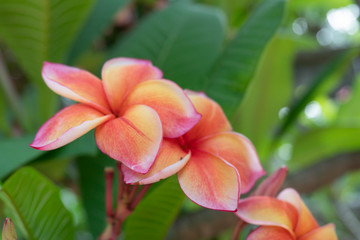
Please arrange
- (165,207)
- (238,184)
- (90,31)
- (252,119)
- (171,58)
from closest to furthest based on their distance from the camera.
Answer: (238,184), (165,207), (171,58), (90,31), (252,119)

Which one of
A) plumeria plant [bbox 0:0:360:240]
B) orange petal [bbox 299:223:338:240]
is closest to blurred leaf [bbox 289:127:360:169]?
plumeria plant [bbox 0:0:360:240]

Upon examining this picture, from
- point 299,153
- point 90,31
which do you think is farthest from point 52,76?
point 299,153

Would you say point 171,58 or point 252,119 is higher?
point 171,58

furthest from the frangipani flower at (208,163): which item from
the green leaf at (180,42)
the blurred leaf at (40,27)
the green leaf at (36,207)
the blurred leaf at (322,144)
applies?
the blurred leaf at (322,144)

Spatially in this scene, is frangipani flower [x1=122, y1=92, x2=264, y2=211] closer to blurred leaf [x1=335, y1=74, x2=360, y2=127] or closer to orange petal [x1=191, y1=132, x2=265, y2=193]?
orange petal [x1=191, y1=132, x2=265, y2=193]

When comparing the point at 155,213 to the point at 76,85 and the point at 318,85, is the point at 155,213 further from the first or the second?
the point at 318,85

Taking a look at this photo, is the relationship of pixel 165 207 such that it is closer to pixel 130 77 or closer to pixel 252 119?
pixel 130 77

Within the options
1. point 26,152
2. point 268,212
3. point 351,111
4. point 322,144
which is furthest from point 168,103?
point 351,111

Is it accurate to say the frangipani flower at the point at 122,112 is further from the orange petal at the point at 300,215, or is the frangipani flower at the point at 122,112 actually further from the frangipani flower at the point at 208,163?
the orange petal at the point at 300,215
